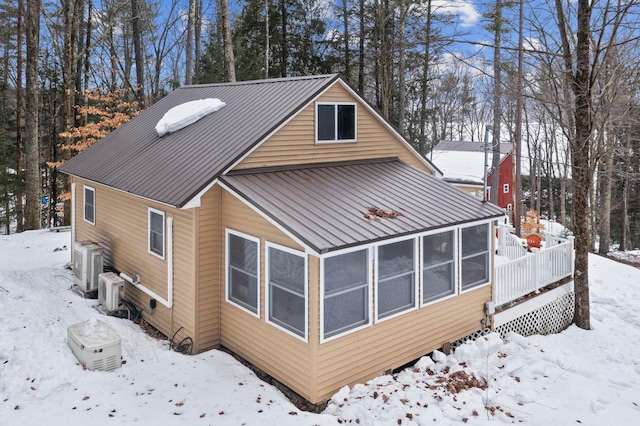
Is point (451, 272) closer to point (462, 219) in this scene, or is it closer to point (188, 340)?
point (462, 219)

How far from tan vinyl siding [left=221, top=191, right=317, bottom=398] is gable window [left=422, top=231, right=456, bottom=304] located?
105 inches

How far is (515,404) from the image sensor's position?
23.8 feet

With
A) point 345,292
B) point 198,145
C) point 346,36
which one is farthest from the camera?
point 346,36

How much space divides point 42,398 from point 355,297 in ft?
15.3

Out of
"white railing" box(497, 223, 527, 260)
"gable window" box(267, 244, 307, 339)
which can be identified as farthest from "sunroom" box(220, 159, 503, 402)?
"white railing" box(497, 223, 527, 260)

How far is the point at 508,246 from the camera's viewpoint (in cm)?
1466

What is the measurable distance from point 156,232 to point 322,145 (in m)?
3.76

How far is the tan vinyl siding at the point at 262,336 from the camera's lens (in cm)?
732

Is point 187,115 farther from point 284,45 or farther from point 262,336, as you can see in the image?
point 284,45

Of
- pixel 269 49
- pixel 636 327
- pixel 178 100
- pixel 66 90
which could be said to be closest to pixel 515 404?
pixel 636 327

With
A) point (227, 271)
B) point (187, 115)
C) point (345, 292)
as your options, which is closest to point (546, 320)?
point (345, 292)

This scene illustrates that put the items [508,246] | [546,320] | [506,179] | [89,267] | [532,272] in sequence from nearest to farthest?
[89,267] → [532,272] → [546,320] → [508,246] → [506,179]

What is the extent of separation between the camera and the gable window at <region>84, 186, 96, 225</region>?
12.9 m

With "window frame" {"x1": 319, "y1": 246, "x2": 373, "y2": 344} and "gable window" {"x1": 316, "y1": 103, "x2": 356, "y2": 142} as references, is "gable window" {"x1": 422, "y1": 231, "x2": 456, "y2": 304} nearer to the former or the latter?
"window frame" {"x1": 319, "y1": 246, "x2": 373, "y2": 344}
